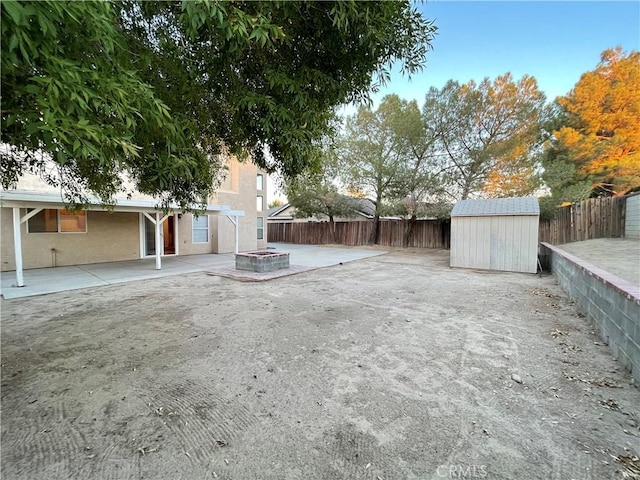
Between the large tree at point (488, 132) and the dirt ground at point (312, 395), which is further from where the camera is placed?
the large tree at point (488, 132)

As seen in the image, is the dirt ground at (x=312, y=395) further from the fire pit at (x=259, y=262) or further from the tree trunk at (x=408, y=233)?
the tree trunk at (x=408, y=233)

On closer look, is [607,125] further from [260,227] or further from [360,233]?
[260,227]

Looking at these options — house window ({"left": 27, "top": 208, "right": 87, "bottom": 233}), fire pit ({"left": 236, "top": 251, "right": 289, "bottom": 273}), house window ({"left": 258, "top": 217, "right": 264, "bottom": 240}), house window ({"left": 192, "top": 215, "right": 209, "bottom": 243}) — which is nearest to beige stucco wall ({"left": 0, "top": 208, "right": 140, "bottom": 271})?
house window ({"left": 27, "top": 208, "right": 87, "bottom": 233})

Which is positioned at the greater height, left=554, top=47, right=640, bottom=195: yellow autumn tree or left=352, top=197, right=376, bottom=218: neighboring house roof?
left=554, top=47, right=640, bottom=195: yellow autumn tree

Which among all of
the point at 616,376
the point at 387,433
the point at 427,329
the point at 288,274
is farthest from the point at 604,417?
the point at 288,274

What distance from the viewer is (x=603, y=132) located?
12.5 metres

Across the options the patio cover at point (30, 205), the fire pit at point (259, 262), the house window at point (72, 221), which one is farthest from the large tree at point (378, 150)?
the house window at point (72, 221)

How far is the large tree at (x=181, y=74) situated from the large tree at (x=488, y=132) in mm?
13091

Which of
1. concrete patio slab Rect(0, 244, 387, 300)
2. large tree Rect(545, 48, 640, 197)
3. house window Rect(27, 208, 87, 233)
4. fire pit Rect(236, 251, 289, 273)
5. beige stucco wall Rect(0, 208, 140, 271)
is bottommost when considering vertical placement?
concrete patio slab Rect(0, 244, 387, 300)

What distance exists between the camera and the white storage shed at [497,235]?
867 centimetres

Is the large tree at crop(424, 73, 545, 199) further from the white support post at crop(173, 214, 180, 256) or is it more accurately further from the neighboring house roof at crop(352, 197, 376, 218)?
the white support post at crop(173, 214, 180, 256)

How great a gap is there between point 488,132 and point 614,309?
44.2 ft

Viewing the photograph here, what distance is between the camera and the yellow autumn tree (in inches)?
460

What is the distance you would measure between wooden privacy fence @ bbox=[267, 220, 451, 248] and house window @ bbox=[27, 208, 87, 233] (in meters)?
13.6
